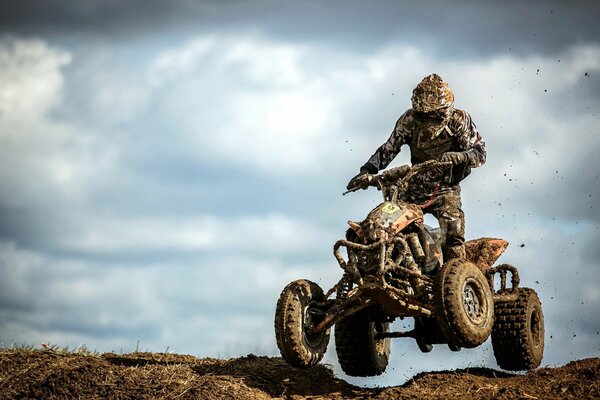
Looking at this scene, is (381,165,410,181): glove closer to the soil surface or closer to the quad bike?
the quad bike

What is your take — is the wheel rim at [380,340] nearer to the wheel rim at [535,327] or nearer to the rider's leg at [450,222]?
the rider's leg at [450,222]

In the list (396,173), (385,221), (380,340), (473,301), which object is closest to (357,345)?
(380,340)

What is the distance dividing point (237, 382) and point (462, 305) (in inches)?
125

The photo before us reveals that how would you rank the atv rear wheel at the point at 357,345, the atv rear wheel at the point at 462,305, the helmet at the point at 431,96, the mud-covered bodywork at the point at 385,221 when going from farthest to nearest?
1. the atv rear wheel at the point at 357,345
2. the helmet at the point at 431,96
3. the mud-covered bodywork at the point at 385,221
4. the atv rear wheel at the point at 462,305

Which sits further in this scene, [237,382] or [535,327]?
[535,327]

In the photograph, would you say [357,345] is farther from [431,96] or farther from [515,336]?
[431,96]

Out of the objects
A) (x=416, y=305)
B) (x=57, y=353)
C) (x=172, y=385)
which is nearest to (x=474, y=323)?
(x=416, y=305)

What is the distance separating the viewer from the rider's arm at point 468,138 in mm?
13336

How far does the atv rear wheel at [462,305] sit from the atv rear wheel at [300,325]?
1817 mm

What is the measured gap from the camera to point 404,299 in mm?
11469

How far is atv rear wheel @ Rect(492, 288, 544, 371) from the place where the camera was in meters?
12.9

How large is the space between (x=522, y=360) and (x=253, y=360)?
4060 mm

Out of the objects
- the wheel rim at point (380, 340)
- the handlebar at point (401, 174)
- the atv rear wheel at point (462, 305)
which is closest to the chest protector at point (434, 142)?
the handlebar at point (401, 174)

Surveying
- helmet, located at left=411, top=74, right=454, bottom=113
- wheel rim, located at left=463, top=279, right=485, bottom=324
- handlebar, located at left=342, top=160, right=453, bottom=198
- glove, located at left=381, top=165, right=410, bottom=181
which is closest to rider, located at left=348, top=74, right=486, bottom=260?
helmet, located at left=411, top=74, right=454, bottom=113
